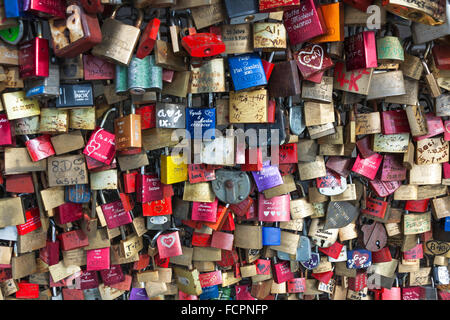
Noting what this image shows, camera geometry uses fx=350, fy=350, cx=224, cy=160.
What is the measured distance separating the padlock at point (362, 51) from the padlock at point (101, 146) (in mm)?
1400

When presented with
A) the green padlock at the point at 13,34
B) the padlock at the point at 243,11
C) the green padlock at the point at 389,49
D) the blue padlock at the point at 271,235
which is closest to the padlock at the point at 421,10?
the green padlock at the point at 389,49

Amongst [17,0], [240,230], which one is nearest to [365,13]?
[240,230]

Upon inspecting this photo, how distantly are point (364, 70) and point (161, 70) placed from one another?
43.9 inches

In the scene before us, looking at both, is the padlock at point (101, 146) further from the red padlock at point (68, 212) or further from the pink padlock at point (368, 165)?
the pink padlock at point (368, 165)

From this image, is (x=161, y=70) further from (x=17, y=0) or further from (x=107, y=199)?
(x=107, y=199)

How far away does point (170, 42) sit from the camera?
185cm

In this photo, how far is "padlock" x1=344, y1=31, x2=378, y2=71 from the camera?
187 cm

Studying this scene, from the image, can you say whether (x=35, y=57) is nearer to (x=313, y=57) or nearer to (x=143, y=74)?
(x=143, y=74)

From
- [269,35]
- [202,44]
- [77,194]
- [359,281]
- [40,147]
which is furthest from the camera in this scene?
[359,281]

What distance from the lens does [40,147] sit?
1.91 meters

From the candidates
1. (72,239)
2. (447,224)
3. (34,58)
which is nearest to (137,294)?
(72,239)

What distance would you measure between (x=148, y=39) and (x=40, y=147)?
85 cm

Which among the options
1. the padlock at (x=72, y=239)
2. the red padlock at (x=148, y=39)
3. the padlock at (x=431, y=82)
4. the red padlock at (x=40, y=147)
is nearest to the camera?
the red padlock at (x=148, y=39)

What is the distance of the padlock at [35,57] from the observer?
171 cm
